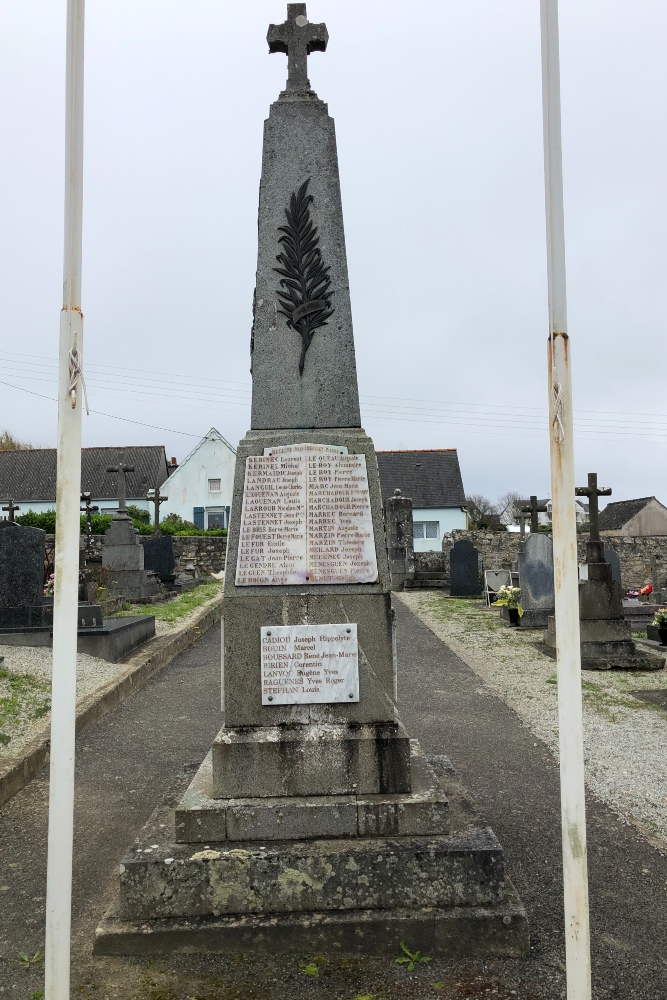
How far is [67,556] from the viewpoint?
190cm

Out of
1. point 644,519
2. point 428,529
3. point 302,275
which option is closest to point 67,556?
point 302,275

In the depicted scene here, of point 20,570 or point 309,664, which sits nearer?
point 309,664

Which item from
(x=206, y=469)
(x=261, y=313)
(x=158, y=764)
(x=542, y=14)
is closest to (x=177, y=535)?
(x=206, y=469)

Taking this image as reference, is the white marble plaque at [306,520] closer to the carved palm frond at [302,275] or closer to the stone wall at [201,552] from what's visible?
the carved palm frond at [302,275]

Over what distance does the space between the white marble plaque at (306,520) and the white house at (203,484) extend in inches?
1452

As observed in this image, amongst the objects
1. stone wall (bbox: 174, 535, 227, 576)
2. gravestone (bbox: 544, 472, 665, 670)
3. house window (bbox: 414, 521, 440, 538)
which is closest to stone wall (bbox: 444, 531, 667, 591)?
house window (bbox: 414, 521, 440, 538)

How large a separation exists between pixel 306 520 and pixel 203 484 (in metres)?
37.4

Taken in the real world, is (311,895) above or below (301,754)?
below

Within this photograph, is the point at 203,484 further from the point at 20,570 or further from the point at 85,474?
the point at 20,570

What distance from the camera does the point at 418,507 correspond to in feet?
124

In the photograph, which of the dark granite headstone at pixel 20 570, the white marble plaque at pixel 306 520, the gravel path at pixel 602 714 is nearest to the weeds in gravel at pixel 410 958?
the white marble plaque at pixel 306 520

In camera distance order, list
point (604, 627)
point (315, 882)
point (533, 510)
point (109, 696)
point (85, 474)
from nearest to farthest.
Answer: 1. point (315, 882)
2. point (109, 696)
3. point (604, 627)
4. point (533, 510)
5. point (85, 474)

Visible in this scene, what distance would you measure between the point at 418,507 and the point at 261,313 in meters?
34.6

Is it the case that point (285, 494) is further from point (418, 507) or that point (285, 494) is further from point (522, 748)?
point (418, 507)
